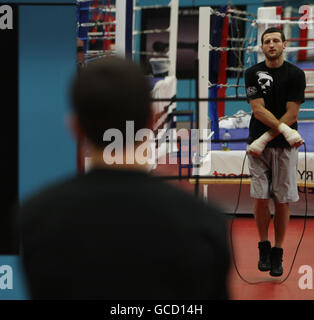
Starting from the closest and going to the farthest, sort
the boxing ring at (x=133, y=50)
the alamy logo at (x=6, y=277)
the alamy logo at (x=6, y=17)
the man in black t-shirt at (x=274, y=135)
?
the alamy logo at (x=6, y=17), the alamy logo at (x=6, y=277), the man in black t-shirt at (x=274, y=135), the boxing ring at (x=133, y=50)

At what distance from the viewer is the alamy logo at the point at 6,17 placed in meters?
2.74

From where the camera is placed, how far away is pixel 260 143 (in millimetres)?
3246

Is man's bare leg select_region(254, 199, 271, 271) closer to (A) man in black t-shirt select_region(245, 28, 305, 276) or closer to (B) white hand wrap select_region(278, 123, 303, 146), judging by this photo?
(A) man in black t-shirt select_region(245, 28, 305, 276)

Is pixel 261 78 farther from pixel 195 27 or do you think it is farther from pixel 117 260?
pixel 195 27

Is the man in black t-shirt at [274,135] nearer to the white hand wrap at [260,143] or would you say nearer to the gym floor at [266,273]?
the white hand wrap at [260,143]

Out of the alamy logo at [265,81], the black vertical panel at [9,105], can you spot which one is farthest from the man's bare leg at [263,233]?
the black vertical panel at [9,105]

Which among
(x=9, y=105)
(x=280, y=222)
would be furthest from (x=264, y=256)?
(x=9, y=105)

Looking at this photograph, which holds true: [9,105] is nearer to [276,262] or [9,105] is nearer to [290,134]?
[290,134]

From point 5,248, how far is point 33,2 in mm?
1291

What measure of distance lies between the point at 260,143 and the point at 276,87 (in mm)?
344

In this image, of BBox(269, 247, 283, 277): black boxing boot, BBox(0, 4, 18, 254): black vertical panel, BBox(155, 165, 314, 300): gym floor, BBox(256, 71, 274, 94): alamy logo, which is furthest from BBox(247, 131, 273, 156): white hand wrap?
BBox(0, 4, 18, 254): black vertical panel

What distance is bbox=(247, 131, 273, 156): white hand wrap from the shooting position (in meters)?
3.24

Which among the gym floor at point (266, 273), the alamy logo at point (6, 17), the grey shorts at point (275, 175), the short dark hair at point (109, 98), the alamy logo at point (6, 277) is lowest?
the gym floor at point (266, 273)

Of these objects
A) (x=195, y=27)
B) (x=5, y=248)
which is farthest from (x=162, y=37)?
(x=5, y=248)
